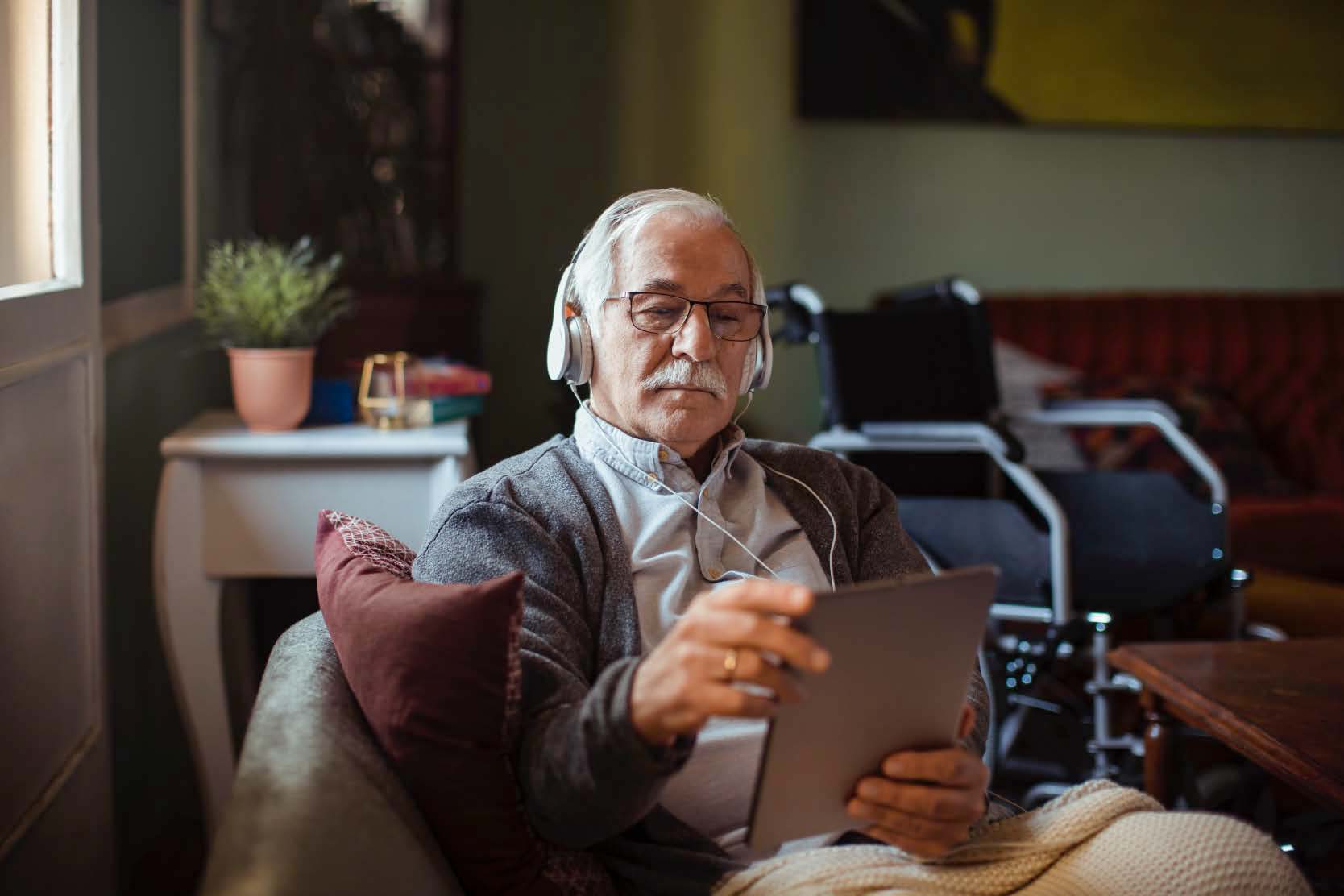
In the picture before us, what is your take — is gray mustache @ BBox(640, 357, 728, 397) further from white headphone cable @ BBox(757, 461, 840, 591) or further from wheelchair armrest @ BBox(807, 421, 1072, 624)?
wheelchair armrest @ BBox(807, 421, 1072, 624)

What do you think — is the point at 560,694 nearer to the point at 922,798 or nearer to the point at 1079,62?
the point at 922,798

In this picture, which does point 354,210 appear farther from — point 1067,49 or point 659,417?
point 659,417

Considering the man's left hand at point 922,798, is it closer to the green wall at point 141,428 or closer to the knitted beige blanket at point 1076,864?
the knitted beige blanket at point 1076,864

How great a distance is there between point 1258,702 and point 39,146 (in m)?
1.68

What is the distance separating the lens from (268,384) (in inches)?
86.7

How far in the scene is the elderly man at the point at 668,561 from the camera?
3.28 feet

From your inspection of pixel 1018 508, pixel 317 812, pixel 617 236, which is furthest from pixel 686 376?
pixel 1018 508

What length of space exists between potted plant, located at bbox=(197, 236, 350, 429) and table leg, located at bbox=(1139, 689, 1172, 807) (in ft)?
4.67

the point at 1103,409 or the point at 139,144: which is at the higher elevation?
the point at 139,144

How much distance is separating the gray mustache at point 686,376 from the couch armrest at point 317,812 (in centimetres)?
47

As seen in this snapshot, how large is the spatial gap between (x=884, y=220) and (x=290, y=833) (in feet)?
11.0

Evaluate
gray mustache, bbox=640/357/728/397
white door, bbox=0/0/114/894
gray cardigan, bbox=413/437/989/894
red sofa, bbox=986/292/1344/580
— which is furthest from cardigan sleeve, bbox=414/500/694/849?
red sofa, bbox=986/292/1344/580

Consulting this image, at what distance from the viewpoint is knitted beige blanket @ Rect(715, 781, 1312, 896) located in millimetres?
1119

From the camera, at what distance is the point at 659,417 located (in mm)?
1438
